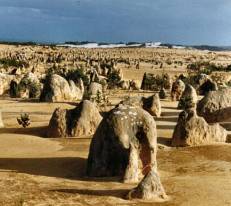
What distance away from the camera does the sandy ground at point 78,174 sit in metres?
15.8

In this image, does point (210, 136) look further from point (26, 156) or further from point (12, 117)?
point (12, 117)

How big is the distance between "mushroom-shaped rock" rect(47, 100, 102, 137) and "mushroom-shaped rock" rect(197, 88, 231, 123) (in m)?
6.68

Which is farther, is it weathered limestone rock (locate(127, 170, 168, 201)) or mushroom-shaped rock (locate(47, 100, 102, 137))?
mushroom-shaped rock (locate(47, 100, 102, 137))

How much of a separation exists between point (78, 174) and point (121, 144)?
5.67ft

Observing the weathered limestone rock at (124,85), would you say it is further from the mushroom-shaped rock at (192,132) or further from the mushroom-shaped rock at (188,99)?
the mushroom-shaped rock at (192,132)

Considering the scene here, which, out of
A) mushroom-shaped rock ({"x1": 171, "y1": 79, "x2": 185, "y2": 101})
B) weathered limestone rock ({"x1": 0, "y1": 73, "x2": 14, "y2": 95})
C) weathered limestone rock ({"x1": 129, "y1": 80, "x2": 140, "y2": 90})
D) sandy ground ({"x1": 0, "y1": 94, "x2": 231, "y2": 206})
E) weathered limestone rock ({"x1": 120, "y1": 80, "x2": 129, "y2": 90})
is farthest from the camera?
weathered limestone rock ({"x1": 129, "y1": 80, "x2": 140, "y2": 90})

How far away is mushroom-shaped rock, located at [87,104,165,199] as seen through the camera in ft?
60.1

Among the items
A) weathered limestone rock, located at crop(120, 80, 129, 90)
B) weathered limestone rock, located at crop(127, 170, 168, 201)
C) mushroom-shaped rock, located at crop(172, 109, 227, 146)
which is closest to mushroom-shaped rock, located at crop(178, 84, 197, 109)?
mushroom-shaped rock, located at crop(172, 109, 227, 146)

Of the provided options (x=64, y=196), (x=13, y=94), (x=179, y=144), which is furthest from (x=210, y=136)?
(x=13, y=94)

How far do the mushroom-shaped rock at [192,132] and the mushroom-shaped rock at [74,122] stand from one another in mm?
4009

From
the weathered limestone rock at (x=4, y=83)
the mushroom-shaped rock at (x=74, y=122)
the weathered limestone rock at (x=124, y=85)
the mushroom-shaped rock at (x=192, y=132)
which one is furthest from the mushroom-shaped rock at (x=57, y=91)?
the mushroom-shaped rock at (x=192, y=132)

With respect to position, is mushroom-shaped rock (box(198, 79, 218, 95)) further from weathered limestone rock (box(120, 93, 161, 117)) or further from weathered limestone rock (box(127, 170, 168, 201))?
weathered limestone rock (box(127, 170, 168, 201))

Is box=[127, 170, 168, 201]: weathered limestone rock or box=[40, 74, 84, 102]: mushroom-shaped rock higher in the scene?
box=[40, 74, 84, 102]: mushroom-shaped rock

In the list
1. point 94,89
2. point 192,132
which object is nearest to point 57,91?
point 94,89
